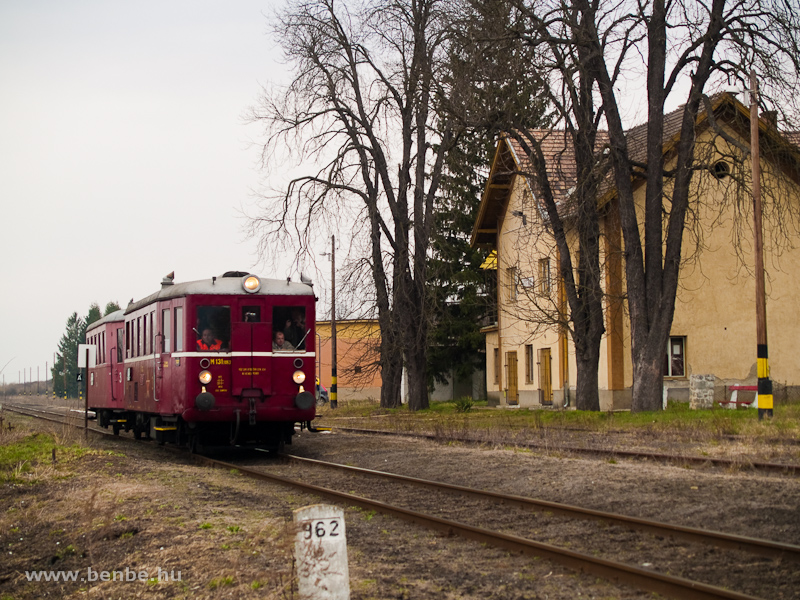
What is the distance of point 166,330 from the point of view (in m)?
15.5

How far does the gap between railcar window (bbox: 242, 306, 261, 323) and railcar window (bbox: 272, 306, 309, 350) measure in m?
0.26

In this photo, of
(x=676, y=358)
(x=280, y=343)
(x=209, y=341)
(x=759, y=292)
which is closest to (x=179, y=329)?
(x=209, y=341)

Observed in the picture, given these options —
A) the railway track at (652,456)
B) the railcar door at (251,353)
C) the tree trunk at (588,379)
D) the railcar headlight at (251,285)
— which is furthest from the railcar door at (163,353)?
the tree trunk at (588,379)

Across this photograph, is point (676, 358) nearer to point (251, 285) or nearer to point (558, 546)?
point (251, 285)

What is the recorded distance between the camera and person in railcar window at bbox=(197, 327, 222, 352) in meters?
14.7

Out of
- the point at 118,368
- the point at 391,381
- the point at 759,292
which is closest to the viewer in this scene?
the point at 759,292

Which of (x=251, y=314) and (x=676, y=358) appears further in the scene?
(x=676, y=358)

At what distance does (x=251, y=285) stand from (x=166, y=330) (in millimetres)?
1799

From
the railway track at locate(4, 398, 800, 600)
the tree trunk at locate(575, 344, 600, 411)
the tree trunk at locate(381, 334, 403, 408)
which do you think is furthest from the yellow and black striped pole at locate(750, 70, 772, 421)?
the tree trunk at locate(381, 334, 403, 408)

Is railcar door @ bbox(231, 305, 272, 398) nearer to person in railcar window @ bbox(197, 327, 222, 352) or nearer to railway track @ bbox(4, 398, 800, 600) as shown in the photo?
person in railcar window @ bbox(197, 327, 222, 352)

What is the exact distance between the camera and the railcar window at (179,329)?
1482 centimetres

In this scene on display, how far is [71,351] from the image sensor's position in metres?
118

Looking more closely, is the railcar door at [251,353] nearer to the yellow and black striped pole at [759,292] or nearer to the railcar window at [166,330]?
the railcar window at [166,330]

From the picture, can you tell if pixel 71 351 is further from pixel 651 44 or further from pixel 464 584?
pixel 464 584
